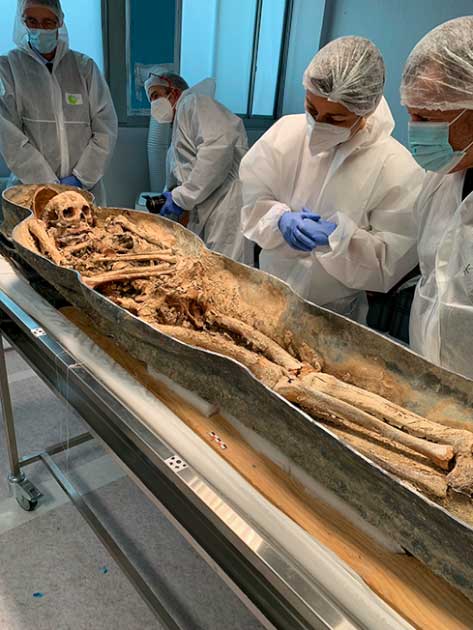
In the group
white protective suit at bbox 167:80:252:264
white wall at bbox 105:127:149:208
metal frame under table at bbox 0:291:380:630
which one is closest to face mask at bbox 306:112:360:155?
metal frame under table at bbox 0:291:380:630

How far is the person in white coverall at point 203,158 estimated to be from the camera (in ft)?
11.9

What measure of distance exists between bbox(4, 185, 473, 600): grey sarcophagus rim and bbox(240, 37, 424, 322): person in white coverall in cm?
51

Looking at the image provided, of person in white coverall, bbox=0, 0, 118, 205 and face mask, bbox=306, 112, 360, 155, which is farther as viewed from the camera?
person in white coverall, bbox=0, 0, 118, 205

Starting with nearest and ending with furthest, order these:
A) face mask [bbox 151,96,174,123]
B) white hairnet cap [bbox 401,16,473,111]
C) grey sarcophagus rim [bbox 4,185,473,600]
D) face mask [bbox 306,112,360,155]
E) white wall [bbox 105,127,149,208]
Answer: grey sarcophagus rim [bbox 4,185,473,600] < white hairnet cap [bbox 401,16,473,111] < face mask [bbox 306,112,360,155] < face mask [bbox 151,96,174,123] < white wall [bbox 105,127,149,208]

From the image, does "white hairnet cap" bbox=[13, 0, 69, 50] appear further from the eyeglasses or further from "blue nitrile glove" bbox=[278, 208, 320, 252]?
"blue nitrile glove" bbox=[278, 208, 320, 252]

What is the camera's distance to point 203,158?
3.62 meters

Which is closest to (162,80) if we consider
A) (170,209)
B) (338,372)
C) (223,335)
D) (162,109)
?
(162,109)

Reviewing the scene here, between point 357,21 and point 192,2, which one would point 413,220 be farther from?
point 192,2

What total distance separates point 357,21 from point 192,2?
1.58 m

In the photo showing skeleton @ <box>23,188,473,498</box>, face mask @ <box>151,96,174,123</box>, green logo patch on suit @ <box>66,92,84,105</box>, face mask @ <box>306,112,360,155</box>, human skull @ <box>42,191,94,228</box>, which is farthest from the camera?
face mask @ <box>151,96,174,123</box>

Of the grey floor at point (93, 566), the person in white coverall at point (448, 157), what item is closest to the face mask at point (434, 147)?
the person in white coverall at point (448, 157)

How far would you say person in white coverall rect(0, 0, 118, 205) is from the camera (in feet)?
9.67

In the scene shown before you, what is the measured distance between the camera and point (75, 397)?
4.78 feet

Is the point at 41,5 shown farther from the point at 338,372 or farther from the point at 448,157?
the point at 338,372
